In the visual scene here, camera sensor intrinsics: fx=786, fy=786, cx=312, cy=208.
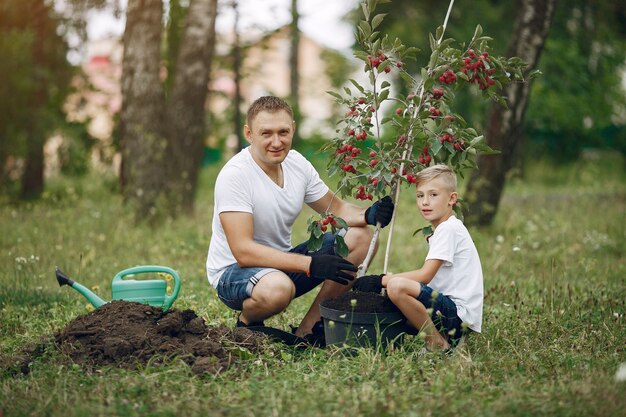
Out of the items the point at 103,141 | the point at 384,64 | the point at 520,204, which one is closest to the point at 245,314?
the point at 384,64

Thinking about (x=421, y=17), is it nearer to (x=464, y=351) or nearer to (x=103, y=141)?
(x=103, y=141)

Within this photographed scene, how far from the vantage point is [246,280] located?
456 centimetres

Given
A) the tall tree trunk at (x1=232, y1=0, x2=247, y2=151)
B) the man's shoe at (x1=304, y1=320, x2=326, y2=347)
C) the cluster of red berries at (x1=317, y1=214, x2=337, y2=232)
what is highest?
the tall tree trunk at (x1=232, y1=0, x2=247, y2=151)

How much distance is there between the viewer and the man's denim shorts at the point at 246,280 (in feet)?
14.9

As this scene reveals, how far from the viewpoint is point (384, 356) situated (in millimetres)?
4199

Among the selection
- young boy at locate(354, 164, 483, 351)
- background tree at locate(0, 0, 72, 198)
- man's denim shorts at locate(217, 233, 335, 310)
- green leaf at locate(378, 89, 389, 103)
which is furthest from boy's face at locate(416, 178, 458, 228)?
background tree at locate(0, 0, 72, 198)

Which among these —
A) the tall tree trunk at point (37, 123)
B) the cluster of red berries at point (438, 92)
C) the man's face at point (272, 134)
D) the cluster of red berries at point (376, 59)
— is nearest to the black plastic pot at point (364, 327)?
the man's face at point (272, 134)

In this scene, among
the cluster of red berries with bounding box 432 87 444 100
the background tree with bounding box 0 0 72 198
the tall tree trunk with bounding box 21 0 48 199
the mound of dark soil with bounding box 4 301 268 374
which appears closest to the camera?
the mound of dark soil with bounding box 4 301 268 374

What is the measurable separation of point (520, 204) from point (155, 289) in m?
8.84

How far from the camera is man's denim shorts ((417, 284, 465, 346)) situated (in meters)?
4.23

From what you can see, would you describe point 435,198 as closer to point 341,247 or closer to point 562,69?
point 341,247

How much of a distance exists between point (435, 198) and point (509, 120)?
4973 mm

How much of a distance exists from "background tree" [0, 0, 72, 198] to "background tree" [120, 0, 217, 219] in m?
2.93

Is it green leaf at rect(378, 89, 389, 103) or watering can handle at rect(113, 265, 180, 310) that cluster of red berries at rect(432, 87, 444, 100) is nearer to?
green leaf at rect(378, 89, 389, 103)
